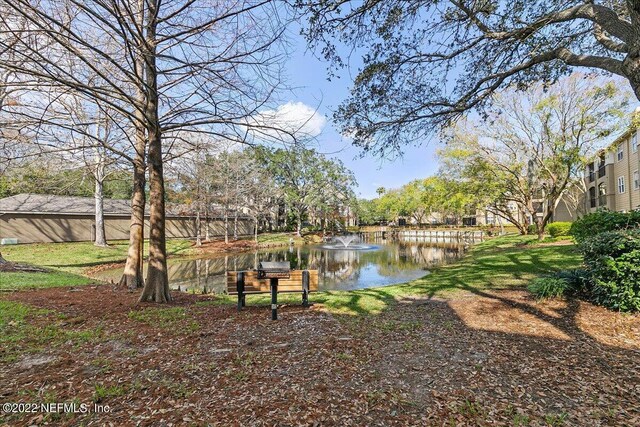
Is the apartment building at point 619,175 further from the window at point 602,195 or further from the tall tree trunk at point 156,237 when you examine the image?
the tall tree trunk at point 156,237

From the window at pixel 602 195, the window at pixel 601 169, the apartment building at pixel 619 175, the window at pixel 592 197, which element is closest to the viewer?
the apartment building at pixel 619 175

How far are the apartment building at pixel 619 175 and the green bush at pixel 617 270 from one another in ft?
57.1

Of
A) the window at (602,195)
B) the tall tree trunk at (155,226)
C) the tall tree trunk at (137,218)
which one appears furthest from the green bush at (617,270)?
the window at (602,195)

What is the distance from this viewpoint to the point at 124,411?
2.46 meters

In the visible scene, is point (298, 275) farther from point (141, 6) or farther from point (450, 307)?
point (141, 6)

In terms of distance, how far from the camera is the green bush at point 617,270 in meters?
4.59

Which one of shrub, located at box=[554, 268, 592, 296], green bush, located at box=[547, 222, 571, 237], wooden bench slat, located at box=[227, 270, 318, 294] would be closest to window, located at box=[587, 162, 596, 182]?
green bush, located at box=[547, 222, 571, 237]

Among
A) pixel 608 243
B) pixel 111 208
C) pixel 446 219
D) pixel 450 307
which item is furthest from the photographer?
pixel 446 219

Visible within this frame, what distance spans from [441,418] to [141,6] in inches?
267

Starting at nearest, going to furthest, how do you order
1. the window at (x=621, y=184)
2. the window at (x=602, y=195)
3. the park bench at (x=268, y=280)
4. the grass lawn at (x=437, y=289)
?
the park bench at (x=268, y=280)
the grass lawn at (x=437, y=289)
the window at (x=621, y=184)
the window at (x=602, y=195)

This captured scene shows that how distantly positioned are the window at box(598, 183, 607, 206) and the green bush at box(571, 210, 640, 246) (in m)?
23.7

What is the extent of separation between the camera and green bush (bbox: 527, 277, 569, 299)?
572 cm

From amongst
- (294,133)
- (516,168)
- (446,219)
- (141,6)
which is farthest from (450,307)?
(446,219)

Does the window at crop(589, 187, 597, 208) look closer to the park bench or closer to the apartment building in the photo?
the apartment building
